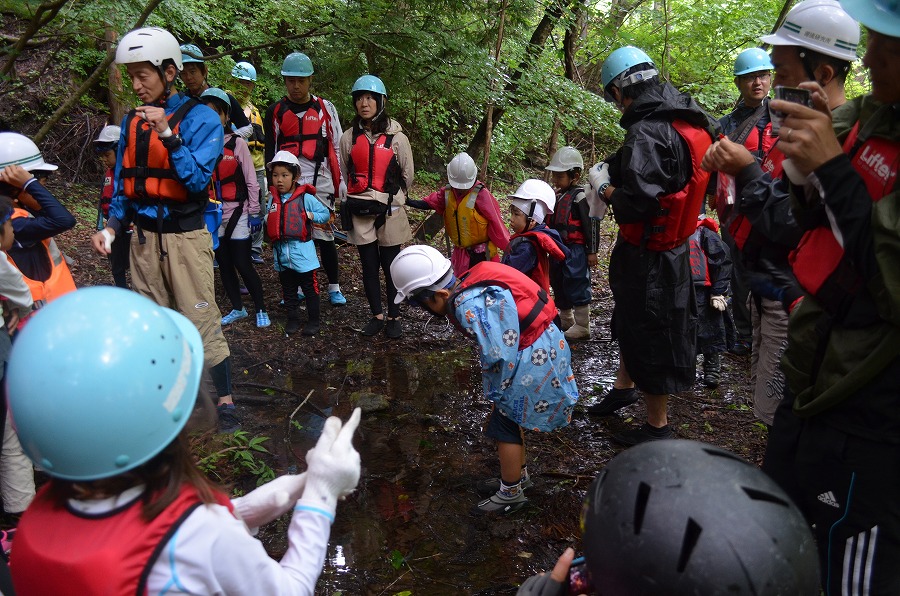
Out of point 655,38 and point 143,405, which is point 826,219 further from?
point 655,38

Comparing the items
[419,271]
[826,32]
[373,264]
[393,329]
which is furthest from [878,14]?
[373,264]

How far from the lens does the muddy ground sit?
10.7ft

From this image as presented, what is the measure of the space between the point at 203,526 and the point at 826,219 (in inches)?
77.7

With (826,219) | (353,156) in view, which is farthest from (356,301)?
(826,219)

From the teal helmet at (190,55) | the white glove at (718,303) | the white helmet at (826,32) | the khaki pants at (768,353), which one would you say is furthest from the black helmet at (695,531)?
the teal helmet at (190,55)

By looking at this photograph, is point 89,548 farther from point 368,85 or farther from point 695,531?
point 368,85

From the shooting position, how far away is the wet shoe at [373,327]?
249 inches

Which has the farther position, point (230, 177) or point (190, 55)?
point (230, 177)

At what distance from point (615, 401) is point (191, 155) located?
3516 mm

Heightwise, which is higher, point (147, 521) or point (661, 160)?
point (661, 160)

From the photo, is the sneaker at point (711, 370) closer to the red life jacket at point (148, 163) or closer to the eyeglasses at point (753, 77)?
the eyeglasses at point (753, 77)

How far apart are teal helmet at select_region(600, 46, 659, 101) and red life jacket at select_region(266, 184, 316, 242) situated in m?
3.41

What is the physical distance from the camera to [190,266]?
430 cm

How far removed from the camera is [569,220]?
6074 millimetres
